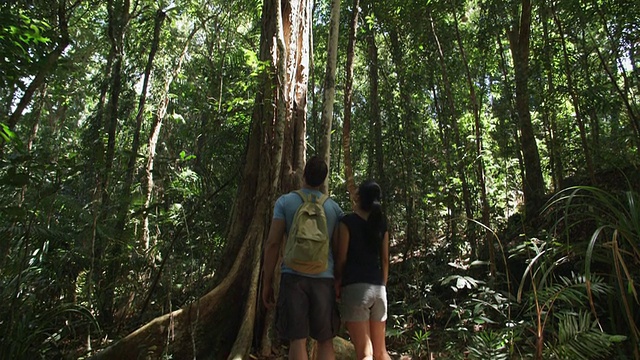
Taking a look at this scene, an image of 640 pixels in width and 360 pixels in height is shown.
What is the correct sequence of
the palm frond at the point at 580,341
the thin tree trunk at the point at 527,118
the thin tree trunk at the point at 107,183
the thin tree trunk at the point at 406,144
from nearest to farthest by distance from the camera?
the palm frond at the point at 580,341, the thin tree trunk at the point at 107,183, the thin tree trunk at the point at 527,118, the thin tree trunk at the point at 406,144

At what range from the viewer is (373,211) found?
3.15 metres

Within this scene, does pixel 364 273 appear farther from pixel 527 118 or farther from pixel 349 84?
pixel 527 118

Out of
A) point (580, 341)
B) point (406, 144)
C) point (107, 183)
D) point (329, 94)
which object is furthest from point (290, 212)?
point (406, 144)

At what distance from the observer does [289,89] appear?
4871 mm

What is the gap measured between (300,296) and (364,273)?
0.52 metres

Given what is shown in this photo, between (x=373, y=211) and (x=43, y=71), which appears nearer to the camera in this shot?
(x=373, y=211)

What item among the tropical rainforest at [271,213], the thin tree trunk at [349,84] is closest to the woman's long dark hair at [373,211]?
the tropical rainforest at [271,213]

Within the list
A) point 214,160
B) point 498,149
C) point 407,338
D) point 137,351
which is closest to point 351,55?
point 214,160

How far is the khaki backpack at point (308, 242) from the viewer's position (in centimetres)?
283

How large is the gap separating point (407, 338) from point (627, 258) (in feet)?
9.04

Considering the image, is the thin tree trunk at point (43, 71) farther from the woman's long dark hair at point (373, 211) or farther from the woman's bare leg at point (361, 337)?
the woman's bare leg at point (361, 337)

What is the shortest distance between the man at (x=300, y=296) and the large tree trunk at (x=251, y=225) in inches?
42.0

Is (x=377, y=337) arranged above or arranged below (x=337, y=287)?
below

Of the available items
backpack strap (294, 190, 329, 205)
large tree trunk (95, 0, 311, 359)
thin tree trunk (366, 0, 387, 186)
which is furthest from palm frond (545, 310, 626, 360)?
thin tree trunk (366, 0, 387, 186)
